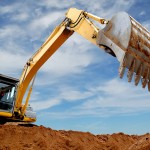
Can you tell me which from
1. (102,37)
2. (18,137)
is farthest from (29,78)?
(102,37)

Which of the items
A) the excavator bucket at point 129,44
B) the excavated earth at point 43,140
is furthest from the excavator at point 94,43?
the excavated earth at point 43,140

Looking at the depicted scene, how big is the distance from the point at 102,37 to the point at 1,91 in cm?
596

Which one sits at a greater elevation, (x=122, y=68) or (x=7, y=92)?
(x=7, y=92)

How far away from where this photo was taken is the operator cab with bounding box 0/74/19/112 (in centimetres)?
1292

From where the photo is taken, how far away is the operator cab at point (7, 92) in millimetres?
12922

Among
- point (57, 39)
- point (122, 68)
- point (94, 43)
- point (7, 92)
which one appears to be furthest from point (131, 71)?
point (7, 92)

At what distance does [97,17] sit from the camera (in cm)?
1059

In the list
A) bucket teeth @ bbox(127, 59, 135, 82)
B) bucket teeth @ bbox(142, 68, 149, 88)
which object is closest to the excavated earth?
bucket teeth @ bbox(142, 68, 149, 88)

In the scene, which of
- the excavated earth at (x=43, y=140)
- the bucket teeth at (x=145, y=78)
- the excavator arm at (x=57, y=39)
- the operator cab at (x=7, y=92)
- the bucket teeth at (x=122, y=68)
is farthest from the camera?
the operator cab at (x=7, y=92)

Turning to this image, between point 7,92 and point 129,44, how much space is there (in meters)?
6.86

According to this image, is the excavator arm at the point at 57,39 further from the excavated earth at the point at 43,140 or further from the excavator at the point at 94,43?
the excavated earth at the point at 43,140

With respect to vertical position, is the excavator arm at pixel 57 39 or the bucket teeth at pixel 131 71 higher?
the excavator arm at pixel 57 39

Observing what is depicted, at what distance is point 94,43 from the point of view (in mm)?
10109

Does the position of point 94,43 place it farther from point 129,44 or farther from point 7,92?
point 7,92
